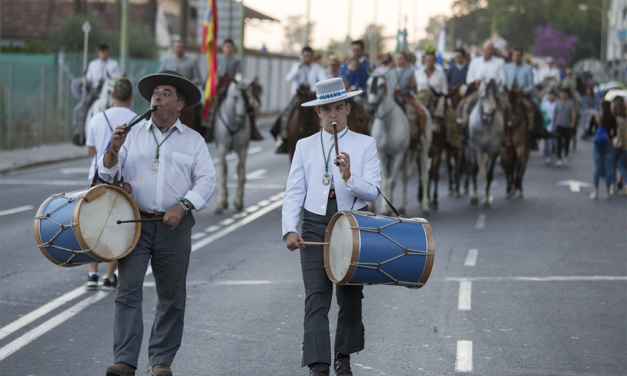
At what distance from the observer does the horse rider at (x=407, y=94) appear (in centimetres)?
1617

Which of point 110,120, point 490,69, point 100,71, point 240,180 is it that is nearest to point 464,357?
point 110,120

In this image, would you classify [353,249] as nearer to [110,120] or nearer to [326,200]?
[326,200]

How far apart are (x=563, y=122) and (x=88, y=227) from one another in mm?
22140

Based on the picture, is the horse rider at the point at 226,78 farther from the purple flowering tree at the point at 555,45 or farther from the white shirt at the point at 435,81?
the purple flowering tree at the point at 555,45

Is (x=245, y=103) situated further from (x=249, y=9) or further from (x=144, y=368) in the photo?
(x=249, y=9)

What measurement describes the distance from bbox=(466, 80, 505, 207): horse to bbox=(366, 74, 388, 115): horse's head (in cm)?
284

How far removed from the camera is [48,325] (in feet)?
26.3

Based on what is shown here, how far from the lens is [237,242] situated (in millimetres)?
12906

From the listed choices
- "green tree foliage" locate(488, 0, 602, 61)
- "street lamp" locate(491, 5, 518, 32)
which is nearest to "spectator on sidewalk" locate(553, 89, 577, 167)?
"green tree foliage" locate(488, 0, 602, 61)

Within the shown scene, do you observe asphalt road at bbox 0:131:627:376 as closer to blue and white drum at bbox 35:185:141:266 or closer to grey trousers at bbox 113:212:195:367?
grey trousers at bbox 113:212:195:367

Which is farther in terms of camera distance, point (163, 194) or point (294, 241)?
point (163, 194)

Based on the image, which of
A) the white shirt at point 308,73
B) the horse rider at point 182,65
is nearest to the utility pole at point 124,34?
the horse rider at point 182,65

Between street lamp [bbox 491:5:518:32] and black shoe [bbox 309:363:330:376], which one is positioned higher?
street lamp [bbox 491:5:518:32]

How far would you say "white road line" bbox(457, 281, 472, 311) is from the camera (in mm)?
9008
